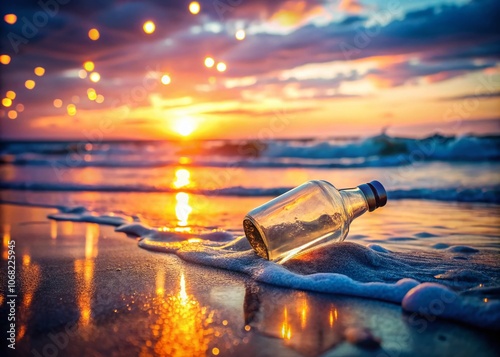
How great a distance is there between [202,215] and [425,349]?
3304 mm

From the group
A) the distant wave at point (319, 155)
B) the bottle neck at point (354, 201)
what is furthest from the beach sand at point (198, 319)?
the distant wave at point (319, 155)

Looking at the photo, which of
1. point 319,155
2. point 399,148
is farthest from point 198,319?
point 399,148

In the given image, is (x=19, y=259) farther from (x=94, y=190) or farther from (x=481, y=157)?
(x=481, y=157)

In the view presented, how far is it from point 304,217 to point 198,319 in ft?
2.59

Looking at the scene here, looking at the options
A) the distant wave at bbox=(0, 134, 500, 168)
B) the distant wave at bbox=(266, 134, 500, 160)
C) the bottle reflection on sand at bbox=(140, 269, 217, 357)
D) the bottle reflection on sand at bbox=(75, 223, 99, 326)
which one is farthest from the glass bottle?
the distant wave at bbox=(266, 134, 500, 160)

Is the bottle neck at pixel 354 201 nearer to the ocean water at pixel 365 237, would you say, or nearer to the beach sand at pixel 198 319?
the ocean water at pixel 365 237

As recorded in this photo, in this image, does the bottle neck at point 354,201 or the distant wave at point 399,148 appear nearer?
the bottle neck at point 354,201

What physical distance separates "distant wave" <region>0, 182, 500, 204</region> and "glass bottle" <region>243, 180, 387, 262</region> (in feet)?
12.0

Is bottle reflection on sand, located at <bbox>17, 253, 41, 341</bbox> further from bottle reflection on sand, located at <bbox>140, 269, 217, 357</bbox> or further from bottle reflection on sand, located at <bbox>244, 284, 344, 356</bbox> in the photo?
bottle reflection on sand, located at <bbox>244, 284, 344, 356</bbox>

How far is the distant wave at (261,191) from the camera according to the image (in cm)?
549

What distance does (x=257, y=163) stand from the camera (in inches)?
534

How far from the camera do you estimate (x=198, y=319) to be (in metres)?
1.61

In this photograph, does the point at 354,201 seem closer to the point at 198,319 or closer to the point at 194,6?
the point at 198,319

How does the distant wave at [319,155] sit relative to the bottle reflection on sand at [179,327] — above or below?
above
